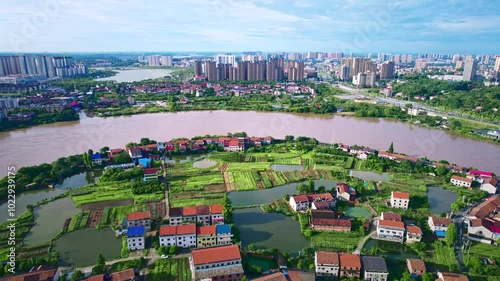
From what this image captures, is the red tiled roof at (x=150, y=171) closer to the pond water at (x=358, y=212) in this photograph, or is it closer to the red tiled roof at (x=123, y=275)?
the red tiled roof at (x=123, y=275)

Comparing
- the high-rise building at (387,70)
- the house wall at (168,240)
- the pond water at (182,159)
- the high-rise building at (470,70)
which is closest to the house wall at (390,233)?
the house wall at (168,240)

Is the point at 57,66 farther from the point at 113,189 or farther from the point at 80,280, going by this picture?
the point at 80,280

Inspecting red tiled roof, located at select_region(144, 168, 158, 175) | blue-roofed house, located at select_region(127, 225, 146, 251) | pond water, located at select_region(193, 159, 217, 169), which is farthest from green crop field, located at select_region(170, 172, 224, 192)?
blue-roofed house, located at select_region(127, 225, 146, 251)

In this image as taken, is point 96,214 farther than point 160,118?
No

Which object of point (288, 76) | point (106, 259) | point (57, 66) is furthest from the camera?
point (288, 76)

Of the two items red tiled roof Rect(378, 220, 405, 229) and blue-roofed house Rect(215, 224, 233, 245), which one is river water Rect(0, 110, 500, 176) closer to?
red tiled roof Rect(378, 220, 405, 229)

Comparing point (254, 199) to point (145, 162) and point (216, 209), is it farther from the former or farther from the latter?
point (145, 162)

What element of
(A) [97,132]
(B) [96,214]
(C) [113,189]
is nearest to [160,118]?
(A) [97,132]
